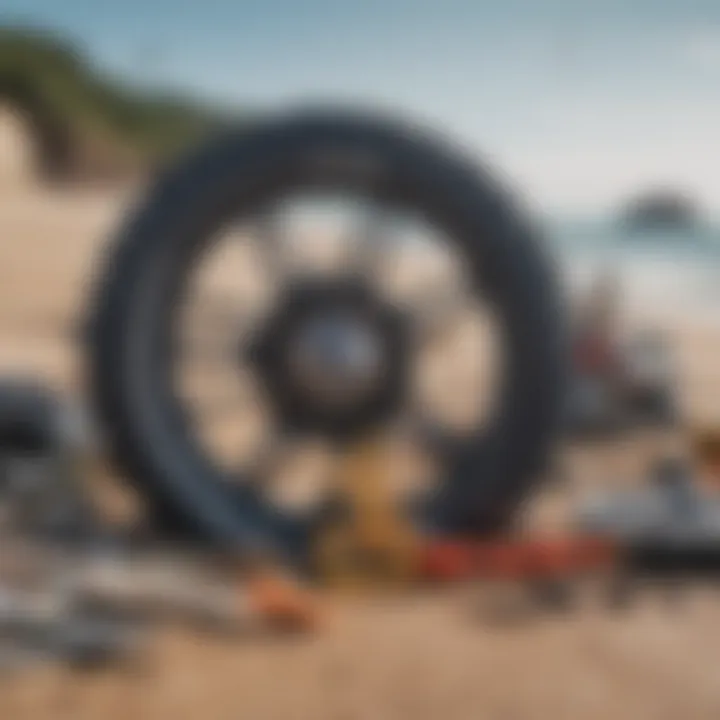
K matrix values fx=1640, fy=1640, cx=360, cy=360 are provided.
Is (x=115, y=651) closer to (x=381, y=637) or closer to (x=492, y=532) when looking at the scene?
(x=381, y=637)

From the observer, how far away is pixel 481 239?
4270mm

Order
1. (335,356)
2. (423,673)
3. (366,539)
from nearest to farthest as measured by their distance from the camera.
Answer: (423,673), (366,539), (335,356)

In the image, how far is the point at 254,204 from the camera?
4.37 meters

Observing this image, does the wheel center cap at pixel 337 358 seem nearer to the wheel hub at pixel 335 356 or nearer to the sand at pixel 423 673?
the wheel hub at pixel 335 356

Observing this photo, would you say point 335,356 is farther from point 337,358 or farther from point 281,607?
point 281,607

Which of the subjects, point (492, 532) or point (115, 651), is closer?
point (115, 651)

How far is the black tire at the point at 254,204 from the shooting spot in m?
4.19

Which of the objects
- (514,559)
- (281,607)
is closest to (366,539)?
(514,559)

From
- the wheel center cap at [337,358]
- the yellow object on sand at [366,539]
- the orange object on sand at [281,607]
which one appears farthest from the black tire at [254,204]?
the orange object on sand at [281,607]

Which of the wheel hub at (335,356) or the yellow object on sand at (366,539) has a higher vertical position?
the wheel hub at (335,356)

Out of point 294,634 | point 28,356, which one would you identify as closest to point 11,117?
point 28,356

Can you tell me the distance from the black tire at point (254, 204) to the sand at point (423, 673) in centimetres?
48

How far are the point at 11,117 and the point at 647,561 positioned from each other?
20.7m

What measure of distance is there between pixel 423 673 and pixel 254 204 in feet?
5.08
